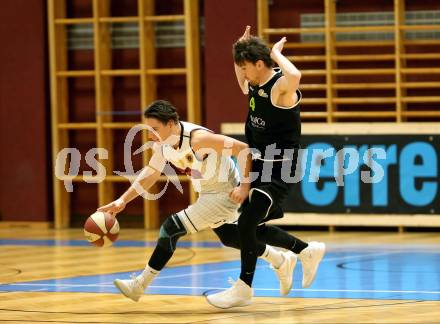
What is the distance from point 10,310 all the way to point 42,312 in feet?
0.86

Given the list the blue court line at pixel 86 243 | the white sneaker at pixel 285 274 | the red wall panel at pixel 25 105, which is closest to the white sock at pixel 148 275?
the white sneaker at pixel 285 274

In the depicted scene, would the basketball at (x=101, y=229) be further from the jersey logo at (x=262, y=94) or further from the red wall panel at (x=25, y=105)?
the red wall panel at (x=25, y=105)

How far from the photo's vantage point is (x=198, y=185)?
22.9 ft

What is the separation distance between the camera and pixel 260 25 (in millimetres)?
12586

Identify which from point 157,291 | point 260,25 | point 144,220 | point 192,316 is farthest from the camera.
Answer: point 144,220

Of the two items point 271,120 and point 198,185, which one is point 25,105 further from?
point 271,120

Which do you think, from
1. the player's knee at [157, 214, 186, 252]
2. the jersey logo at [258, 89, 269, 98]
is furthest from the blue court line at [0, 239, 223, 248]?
the jersey logo at [258, 89, 269, 98]

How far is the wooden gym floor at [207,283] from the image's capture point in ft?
20.8

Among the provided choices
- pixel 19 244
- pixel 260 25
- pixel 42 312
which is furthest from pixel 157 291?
pixel 260 25

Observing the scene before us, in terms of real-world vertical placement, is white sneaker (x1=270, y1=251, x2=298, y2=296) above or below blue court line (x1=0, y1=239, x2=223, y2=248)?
above

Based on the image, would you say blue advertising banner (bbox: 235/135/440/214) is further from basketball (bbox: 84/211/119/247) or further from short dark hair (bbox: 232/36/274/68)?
short dark hair (bbox: 232/36/274/68)

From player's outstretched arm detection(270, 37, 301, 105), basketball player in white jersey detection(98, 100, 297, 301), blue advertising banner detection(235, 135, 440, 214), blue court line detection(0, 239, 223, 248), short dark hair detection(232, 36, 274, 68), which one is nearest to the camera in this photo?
player's outstretched arm detection(270, 37, 301, 105)

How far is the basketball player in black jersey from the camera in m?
6.46

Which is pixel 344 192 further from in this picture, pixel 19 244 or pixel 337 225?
pixel 19 244
